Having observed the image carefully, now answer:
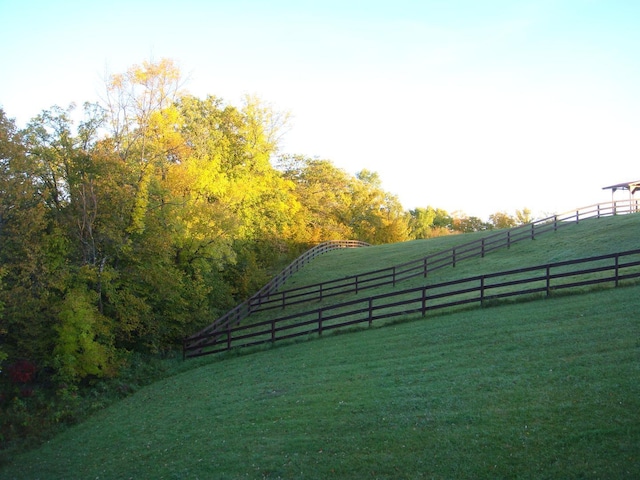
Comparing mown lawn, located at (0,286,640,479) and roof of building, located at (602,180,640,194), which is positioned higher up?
roof of building, located at (602,180,640,194)

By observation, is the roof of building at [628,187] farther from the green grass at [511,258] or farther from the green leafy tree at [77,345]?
the green leafy tree at [77,345]

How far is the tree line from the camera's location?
709 inches

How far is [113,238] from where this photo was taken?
20234mm

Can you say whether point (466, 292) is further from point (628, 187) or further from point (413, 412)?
point (628, 187)

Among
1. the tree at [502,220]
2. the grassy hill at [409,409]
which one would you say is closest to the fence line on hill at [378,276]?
the grassy hill at [409,409]

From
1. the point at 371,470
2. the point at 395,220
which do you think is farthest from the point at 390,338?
the point at 395,220

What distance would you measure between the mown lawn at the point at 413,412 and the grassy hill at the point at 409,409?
35mm

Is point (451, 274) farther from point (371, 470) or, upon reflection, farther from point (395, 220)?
point (395, 220)

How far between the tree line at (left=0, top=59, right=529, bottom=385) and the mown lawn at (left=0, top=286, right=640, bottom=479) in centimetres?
400

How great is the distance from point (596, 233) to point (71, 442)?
28553 mm

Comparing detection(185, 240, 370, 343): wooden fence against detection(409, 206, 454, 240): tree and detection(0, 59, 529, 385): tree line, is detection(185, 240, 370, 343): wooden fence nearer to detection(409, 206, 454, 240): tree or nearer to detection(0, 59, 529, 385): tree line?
detection(0, 59, 529, 385): tree line

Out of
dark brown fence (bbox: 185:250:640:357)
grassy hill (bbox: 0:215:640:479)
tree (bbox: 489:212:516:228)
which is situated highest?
tree (bbox: 489:212:516:228)

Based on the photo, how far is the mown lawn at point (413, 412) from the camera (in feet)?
27.1

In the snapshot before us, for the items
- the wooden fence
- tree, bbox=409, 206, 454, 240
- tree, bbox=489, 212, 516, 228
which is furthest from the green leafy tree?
tree, bbox=489, 212, 516, 228
